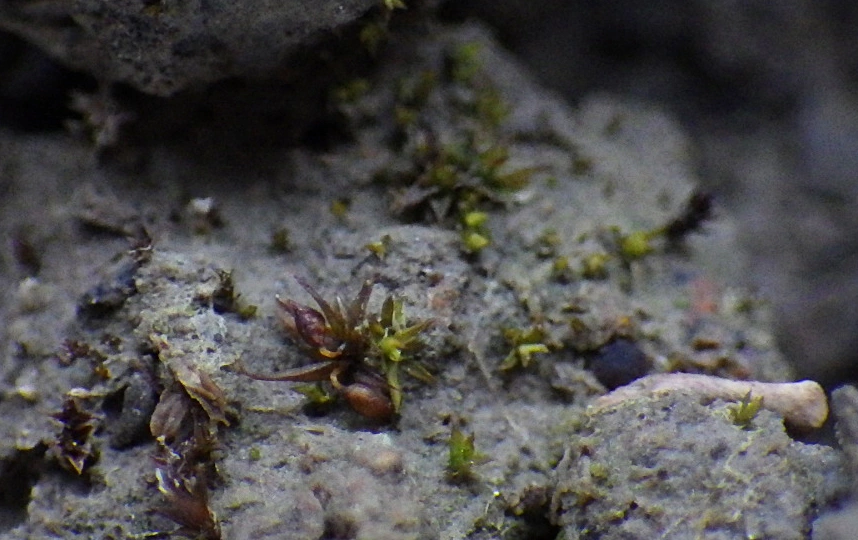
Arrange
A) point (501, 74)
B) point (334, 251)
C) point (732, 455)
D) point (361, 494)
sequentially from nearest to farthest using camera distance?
point (361, 494), point (732, 455), point (334, 251), point (501, 74)

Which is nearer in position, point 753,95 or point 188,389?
point 188,389

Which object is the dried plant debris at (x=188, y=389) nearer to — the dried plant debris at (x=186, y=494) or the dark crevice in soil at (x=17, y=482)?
the dried plant debris at (x=186, y=494)

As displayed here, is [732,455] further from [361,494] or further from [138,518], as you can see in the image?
[138,518]

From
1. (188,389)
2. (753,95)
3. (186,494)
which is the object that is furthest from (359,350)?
(753,95)

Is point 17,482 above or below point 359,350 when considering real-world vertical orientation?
below

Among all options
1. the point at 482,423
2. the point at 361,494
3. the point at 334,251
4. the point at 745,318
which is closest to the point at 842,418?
the point at 745,318

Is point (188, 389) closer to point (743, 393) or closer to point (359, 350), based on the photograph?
point (359, 350)
